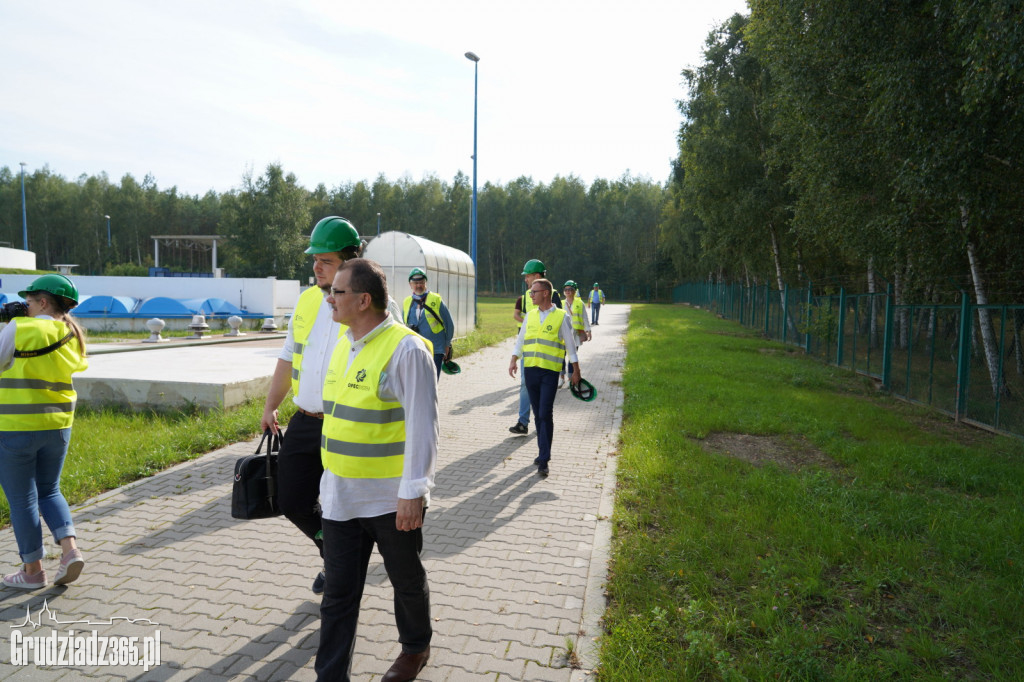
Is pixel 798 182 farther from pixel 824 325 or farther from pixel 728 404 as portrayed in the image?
pixel 728 404

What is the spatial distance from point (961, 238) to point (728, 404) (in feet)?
15.8

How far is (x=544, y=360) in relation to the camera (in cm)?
668

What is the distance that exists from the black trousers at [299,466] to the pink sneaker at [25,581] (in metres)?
1.80

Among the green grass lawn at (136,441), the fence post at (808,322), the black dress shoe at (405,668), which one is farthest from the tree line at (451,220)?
the black dress shoe at (405,668)

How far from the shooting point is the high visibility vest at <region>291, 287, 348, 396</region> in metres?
3.66

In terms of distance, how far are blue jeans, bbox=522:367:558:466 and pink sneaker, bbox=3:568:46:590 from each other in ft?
13.6

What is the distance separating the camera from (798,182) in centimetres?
1638

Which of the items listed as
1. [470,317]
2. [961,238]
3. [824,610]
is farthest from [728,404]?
[470,317]

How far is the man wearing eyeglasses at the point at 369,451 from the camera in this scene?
2.69 metres

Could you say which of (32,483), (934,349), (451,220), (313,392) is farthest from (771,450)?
(451,220)

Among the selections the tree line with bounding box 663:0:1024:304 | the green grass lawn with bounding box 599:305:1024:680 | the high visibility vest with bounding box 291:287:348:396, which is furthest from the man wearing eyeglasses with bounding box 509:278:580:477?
the tree line with bounding box 663:0:1024:304

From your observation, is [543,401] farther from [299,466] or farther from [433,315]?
[299,466]

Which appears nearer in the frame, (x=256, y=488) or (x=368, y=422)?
(x=368, y=422)

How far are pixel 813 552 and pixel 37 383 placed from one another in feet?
16.9
